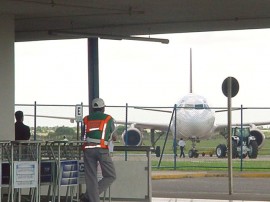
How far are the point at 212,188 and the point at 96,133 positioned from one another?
9.14 metres

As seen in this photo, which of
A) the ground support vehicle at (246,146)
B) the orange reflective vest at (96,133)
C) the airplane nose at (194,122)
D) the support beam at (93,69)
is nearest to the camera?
the orange reflective vest at (96,133)

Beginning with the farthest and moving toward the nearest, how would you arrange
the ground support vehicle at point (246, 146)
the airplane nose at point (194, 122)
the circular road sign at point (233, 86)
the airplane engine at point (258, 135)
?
1. the airplane nose at point (194, 122)
2. the airplane engine at point (258, 135)
3. the ground support vehicle at point (246, 146)
4. the circular road sign at point (233, 86)

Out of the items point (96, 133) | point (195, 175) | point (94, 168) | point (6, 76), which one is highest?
point (6, 76)

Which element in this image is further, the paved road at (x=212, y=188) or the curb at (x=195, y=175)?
the curb at (x=195, y=175)

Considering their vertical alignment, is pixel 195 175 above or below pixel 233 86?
below

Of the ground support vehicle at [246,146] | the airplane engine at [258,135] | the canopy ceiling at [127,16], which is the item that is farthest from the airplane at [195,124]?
the canopy ceiling at [127,16]

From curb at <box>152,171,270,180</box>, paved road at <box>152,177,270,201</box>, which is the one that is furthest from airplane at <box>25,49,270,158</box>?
paved road at <box>152,177,270,201</box>

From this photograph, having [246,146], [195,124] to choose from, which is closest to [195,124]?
[195,124]

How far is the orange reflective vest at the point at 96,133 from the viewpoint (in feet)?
45.2

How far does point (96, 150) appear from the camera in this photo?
13750mm

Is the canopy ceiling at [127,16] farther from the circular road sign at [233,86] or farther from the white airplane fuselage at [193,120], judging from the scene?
the white airplane fuselage at [193,120]

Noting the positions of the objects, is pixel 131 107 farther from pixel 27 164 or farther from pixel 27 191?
pixel 27 164

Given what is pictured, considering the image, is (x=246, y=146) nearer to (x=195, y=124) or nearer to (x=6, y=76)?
(x=195, y=124)

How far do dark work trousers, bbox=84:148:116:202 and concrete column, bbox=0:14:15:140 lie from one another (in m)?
3.23
